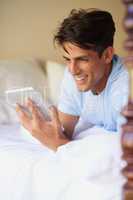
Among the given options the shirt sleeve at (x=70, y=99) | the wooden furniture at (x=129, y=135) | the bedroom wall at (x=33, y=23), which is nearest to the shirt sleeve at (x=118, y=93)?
the shirt sleeve at (x=70, y=99)

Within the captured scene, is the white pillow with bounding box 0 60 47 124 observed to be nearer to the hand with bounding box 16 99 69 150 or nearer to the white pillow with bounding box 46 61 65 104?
the white pillow with bounding box 46 61 65 104

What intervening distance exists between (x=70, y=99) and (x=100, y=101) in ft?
0.57

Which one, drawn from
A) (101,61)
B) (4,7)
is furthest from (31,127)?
(4,7)

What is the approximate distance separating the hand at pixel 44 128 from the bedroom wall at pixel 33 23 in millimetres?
1066

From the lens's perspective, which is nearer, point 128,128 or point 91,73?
point 128,128

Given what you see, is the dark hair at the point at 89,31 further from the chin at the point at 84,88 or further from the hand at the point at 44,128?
the hand at the point at 44,128

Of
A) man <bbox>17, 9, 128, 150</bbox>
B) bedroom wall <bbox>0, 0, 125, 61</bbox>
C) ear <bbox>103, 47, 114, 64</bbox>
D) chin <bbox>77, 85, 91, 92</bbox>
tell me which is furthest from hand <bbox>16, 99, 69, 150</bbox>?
bedroom wall <bbox>0, 0, 125, 61</bbox>

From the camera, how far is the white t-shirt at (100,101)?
1.65 m

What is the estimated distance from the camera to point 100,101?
1.74 metres

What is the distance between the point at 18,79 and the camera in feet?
8.13

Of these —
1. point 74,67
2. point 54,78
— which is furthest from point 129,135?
point 54,78

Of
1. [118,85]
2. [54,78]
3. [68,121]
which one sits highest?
[118,85]

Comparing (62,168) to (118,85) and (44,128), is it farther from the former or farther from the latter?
(118,85)

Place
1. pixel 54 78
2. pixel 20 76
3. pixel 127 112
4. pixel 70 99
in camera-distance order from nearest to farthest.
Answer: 1. pixel 127 112
2. pixel 70 99
3. pixel 20 76
4. pixel 54 78
